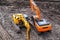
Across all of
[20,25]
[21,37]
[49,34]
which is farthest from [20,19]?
[49,34]

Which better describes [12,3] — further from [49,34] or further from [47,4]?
[49,34]

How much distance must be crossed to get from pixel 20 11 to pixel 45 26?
5.78m

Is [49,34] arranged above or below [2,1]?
below

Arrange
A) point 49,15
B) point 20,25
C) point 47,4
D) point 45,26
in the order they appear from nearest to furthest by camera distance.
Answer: point 45,26 < point 20,25 < point 49,15 < point 47,4

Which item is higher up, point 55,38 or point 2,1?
point 2,1

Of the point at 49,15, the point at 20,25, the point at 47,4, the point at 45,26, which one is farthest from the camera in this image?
the point at 47,4

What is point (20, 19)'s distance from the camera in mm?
16031

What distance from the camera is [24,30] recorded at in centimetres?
1631

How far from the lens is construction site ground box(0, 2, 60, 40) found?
15305 mm

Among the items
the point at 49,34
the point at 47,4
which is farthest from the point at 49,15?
the point at 49,34

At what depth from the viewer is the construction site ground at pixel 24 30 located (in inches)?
603

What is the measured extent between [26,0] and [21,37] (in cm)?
800

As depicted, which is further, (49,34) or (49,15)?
(49,15)

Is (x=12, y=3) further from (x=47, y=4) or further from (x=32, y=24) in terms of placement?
(x=32, y=24)
